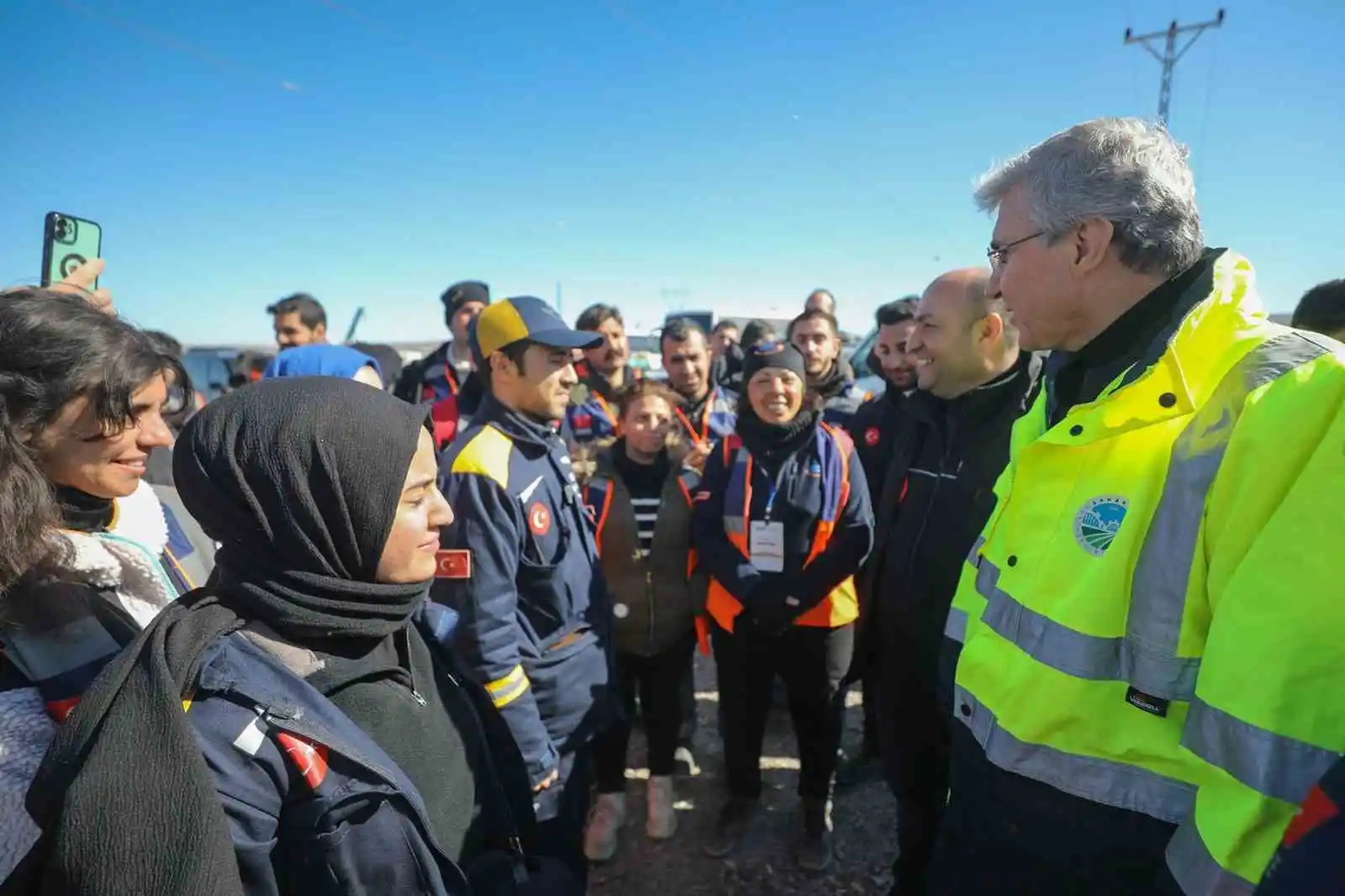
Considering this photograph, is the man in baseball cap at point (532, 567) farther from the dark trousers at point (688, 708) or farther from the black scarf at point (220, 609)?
the dark trousers at point (688, 708)

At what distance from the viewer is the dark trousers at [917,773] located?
2494 mm

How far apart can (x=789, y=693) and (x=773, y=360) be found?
1598mm

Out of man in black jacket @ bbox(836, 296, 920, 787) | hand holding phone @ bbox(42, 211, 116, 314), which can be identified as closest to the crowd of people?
hand holding phone @ bbox(42, 211, 116, 314)

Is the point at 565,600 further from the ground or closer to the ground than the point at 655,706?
further from the ground

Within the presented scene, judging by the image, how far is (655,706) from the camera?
10.8ft

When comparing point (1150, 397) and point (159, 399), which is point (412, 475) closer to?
point (159, 399)

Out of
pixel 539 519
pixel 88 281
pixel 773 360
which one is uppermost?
pixel 88 281

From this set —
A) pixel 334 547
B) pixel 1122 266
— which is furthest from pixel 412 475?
pixel 1122 266

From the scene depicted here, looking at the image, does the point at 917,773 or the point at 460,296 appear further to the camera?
the point at 460,296

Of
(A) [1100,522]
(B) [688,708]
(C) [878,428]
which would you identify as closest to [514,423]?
(A) [1100,522]

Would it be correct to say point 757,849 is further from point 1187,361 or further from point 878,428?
point 1187,361

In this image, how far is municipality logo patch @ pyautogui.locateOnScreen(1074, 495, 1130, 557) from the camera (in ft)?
4.03

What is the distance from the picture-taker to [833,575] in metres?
2.91

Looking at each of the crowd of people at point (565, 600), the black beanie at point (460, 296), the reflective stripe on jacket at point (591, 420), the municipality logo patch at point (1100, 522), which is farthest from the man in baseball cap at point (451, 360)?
the municipality logo patch at point (1100, 522)
